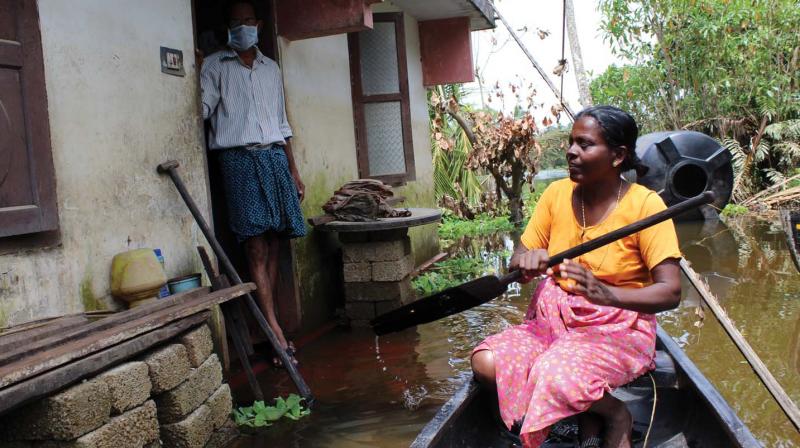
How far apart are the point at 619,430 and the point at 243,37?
3487mm

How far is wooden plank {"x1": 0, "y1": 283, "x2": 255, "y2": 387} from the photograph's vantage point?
8.00 feet

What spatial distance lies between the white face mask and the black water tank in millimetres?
6824

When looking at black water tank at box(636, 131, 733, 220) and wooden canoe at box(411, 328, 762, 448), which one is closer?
wooden canoe at box(411, 328, 762, 448)

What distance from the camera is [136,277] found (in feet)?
11.8

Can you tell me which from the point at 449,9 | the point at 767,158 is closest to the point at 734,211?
the point at 767,158

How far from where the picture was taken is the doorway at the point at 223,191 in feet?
18.4

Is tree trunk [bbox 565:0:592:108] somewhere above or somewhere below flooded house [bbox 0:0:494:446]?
above

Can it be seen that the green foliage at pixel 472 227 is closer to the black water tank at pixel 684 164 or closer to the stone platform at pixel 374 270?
the black water tank at pixel 684 164

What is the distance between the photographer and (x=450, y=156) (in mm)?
14445

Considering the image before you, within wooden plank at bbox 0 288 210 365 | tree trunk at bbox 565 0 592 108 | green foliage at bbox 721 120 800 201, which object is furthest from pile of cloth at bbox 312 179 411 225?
green foliage at bbox 721 120 800 201

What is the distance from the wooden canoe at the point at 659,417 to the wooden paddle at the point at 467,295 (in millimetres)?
478

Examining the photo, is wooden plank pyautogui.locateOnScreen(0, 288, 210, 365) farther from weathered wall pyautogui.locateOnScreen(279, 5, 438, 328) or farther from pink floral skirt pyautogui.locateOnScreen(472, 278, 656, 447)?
weathered wall pyautogui.locateOnScreen(279, 5, 438, 328)

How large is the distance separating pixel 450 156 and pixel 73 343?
12.0 metres


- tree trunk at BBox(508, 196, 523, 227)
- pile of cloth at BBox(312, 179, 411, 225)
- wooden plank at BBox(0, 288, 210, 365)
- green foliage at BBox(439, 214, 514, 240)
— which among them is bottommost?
green foliage at BBox(439, 214, 514, 240)
